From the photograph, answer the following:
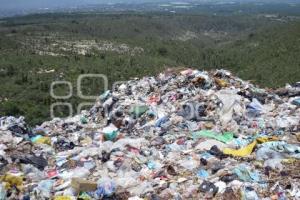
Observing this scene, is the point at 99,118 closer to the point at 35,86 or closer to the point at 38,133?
the point at 38,133

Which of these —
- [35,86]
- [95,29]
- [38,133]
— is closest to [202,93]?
[38,133]

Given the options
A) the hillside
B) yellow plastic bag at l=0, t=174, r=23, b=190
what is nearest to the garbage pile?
yellow plastic bag at l=0, t=174, r=23, b=190

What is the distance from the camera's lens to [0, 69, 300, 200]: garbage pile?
23.6 feet

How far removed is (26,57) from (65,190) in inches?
1752

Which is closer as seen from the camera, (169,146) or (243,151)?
(243,151)

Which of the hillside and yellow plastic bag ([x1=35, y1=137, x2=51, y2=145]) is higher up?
yellow plastic bag ([x1=35, y1=137, x2=51, y2=145])

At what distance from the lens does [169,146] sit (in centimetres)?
937

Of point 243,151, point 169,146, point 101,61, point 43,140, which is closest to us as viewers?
point 243,151

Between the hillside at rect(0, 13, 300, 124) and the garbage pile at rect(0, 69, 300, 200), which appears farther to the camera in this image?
the hillside at rect(0, 13, 300, 124)

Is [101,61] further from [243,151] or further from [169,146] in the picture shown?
[243,151]

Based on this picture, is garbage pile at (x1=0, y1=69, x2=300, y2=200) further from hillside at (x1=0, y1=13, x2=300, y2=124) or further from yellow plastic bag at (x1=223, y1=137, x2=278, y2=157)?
hillside at (x1=0, y1=13, x2=300, y2=124)

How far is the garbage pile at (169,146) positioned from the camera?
283 inches

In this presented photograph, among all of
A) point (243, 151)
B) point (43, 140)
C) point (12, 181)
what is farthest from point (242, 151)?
point (43, 140)

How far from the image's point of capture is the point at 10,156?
8.84 m
